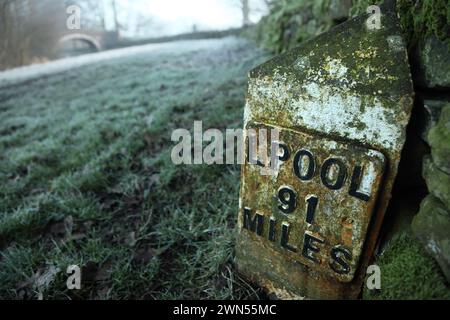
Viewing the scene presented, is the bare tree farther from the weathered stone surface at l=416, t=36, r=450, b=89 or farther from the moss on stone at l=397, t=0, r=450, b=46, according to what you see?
the weathered stone surface at l=416, t=36, r=450, b=89

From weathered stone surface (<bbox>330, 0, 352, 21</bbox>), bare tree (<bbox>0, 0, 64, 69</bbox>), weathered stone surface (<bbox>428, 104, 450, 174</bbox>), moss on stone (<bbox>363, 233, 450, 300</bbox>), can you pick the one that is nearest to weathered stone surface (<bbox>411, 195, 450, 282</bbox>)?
moss on stone (<bbox>363, 233, 450, 300</bbox>)

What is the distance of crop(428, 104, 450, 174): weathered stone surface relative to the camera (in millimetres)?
979

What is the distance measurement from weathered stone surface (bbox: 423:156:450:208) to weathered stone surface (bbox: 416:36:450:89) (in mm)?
266

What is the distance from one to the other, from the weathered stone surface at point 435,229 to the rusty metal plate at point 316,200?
0.53 feet

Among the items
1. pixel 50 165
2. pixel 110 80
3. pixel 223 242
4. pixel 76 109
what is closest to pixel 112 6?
pixel 110 80

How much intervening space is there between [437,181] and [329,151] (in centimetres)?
36

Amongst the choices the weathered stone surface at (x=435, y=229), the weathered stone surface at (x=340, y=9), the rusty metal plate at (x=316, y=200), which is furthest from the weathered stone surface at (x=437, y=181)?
the weathered stone surface at (x=340, y=9)

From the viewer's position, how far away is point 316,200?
1.29m

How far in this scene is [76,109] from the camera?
5004 mm

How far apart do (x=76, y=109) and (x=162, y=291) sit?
4.12 meters

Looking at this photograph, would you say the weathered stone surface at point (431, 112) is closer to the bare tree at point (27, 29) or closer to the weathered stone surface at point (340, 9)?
the weathered stone surface at point (340, 9)

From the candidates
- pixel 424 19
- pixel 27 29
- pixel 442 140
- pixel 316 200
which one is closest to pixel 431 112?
pixel 442 140

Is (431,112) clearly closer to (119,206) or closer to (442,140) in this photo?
(442,140)

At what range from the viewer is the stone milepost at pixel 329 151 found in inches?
42.4
